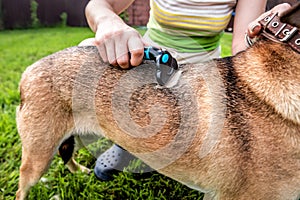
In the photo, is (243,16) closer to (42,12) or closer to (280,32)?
(280,32)

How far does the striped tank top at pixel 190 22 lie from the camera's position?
8.38ft

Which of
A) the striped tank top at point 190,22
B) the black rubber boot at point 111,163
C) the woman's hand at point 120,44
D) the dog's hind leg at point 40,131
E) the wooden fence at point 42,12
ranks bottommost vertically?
the wooden fence at point 42,12

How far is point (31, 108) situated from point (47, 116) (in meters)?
0.11

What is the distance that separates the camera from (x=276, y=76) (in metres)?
1.67

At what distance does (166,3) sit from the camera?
2625 mm

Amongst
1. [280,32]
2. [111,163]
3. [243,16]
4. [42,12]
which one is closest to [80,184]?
[111,163]

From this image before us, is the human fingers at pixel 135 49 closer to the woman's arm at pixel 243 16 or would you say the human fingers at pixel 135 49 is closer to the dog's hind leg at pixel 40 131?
the dog's hind leg at pixel 40 131

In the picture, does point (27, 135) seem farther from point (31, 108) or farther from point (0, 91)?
point (0, 91)

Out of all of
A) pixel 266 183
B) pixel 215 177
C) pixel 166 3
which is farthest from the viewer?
pixel 166 3

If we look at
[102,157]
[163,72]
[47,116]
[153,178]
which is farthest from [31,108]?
[153,178]

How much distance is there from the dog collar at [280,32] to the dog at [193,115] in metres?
0.01

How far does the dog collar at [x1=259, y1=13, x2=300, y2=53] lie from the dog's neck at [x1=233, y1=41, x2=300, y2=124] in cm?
3

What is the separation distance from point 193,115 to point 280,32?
565 millimetres

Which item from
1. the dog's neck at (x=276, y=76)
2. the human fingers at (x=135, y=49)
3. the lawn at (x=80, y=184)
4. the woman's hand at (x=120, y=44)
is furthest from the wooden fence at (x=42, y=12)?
the dog's neck at (x=276, y=76)
